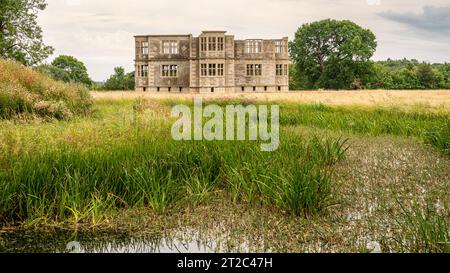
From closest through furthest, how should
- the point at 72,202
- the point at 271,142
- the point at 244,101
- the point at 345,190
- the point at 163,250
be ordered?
1. the point at 163,250
2. the point at 72,202
3. the point at 345,190
4. the point at 271,142
5. the point at 244,101

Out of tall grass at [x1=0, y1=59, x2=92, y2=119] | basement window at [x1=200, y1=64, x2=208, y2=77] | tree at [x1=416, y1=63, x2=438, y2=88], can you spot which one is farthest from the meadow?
tree at [x1=416, y1=63, x2=438, y2=88]

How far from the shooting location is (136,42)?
145ft

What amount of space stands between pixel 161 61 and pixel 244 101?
26095 millimetres

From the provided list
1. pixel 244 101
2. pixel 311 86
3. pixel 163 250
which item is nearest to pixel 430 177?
pixel 163 250

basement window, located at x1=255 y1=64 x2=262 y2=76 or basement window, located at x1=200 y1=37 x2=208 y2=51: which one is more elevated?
basement window, located at x1=200 y1=37 x2=208 y2=51

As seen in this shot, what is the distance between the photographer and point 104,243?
416 cm

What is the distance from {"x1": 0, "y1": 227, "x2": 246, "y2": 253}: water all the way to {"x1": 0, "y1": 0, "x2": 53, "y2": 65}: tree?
24.9 meters

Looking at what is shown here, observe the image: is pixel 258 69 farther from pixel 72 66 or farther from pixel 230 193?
pixel 230 193

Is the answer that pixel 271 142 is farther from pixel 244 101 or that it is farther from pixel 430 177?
pixel 244 101

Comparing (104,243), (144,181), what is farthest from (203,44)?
(104,243)

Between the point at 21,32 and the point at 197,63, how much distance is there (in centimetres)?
1858

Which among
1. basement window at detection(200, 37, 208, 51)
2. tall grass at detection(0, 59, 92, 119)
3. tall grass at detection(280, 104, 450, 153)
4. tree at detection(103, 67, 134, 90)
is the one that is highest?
basement window at detection(200, 37, 208, 51)

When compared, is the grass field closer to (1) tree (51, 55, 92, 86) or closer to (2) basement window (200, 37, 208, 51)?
(2) basement window (200, 37, 208, 51)

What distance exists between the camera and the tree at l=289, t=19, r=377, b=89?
49688 millimetres
